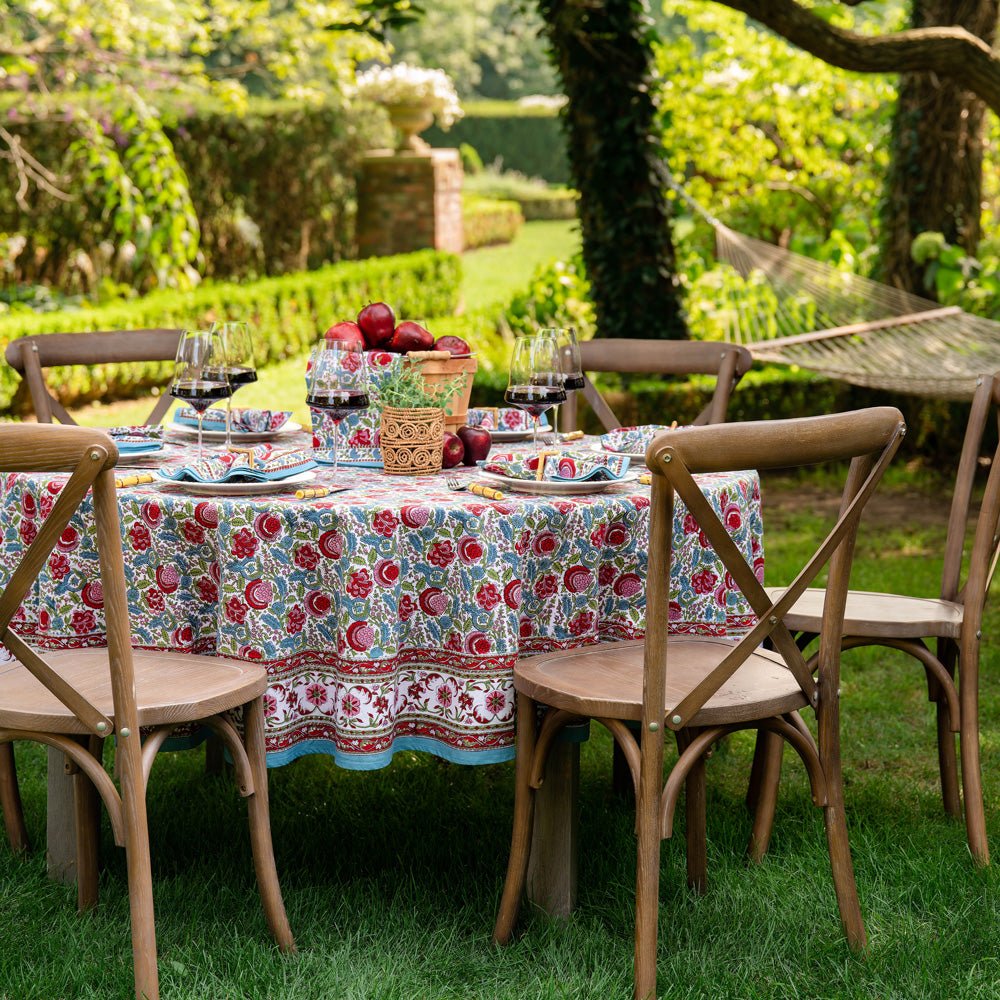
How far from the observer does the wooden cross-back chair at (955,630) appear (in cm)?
272

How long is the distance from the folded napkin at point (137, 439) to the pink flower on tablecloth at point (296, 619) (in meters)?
0.51

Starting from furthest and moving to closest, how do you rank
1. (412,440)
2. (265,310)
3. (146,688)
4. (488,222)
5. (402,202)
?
(488,222) → (402,202) → (265,310) → (412,440) → (146,688)

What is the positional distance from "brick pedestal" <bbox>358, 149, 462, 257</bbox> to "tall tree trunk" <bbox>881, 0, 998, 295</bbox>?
5.93 m

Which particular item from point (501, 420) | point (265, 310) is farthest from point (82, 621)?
point (265, 310)

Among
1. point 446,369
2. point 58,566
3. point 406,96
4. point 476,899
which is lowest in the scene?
point 476,899

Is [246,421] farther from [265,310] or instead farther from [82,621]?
[265,310]

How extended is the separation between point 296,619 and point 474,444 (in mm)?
575

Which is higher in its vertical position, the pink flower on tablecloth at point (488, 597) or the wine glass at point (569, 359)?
the wine glass at point (569, 359)

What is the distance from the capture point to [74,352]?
3.47 metres

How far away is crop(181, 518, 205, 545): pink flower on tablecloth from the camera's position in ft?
7.34

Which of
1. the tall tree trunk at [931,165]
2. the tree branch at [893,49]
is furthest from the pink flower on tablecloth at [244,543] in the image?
the tall tree trunk at [931,165]

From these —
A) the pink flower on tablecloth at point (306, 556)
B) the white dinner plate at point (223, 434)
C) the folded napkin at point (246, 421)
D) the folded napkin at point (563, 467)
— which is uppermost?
the folded napkin at point (563, 467)

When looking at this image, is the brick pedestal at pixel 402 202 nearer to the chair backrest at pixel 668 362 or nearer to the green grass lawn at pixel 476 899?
the chair backrest at pixel 668 362

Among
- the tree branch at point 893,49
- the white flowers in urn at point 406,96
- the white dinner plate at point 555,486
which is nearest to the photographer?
the white dinner plate at point 555,486
